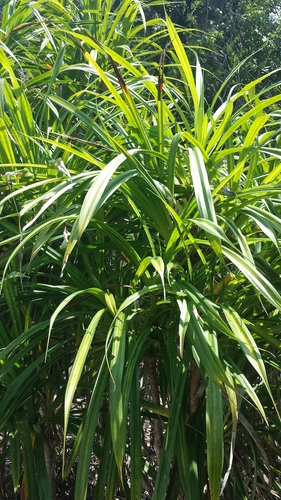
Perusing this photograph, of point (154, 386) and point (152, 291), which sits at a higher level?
point (152, 291)

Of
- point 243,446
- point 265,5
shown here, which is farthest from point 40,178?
point 265,5

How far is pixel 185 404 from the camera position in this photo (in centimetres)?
101

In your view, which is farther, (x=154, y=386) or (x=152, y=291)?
(x=154, y=386)

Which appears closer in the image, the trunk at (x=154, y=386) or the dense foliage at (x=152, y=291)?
the dense foliage at (x=152, y=291)

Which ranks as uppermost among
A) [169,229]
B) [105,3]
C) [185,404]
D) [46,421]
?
[105,3]

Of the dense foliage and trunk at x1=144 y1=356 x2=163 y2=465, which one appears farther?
trunk at x1=144 y1=356 x2=163 y2=465

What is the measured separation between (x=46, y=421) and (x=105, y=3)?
4.07ft

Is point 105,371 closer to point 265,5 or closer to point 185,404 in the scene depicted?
point 185,404

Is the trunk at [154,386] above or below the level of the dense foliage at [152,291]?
below

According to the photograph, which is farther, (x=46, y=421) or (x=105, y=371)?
(x=46, y=421)

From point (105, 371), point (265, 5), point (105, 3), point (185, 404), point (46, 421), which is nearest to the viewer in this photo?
point (105, 371)

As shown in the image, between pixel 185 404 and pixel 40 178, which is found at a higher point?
pixel 40 178

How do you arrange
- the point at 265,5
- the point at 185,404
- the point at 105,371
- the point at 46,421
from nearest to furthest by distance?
1. the point at 105,371
2. the point at 185,404
3. the point at 46,421
4. the point at 265,5

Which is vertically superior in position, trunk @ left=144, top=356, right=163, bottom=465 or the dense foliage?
the dense foliage
